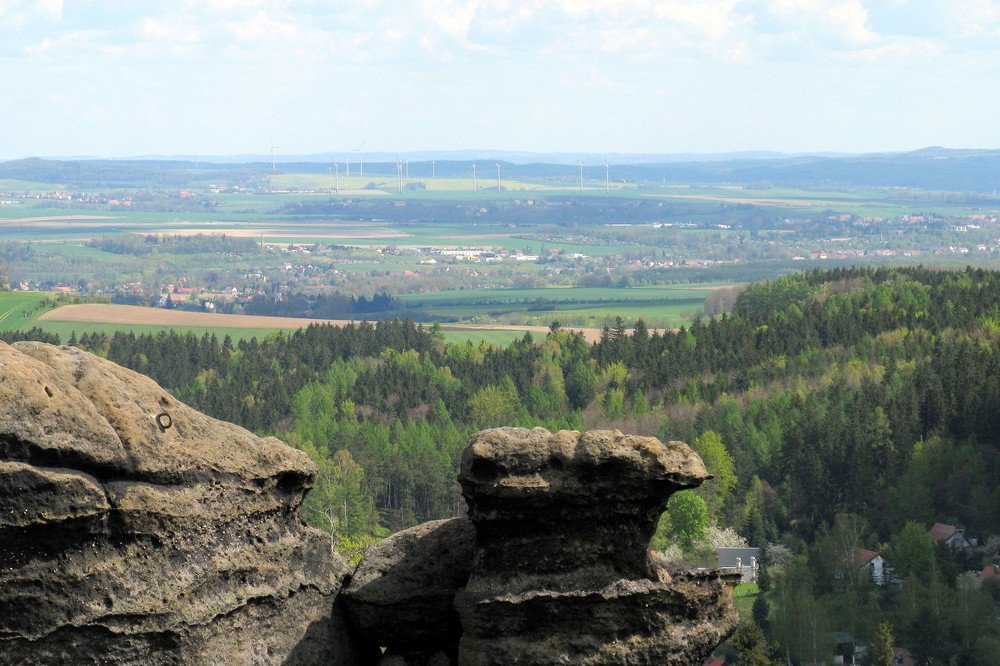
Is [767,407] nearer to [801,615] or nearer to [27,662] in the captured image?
[801,615]

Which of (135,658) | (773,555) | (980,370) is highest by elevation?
(135,658)

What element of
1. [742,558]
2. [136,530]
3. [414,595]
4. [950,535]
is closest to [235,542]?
[136,530]

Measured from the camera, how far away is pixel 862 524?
127 meters

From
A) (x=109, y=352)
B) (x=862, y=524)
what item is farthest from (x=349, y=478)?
(x=109, y=352)

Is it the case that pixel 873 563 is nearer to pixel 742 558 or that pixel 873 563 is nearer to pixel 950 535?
pixel 950 535

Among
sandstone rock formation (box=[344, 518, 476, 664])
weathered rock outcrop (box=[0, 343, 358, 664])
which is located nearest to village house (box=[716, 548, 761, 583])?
sandstone rock formation (box=[344, 518, 476, 664])

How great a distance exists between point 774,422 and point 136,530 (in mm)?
138112

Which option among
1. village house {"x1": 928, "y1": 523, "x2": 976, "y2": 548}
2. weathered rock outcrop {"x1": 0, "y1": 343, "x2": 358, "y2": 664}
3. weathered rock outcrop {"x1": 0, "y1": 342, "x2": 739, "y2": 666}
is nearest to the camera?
weathered rock outcrop {"x1": 0, "y1": 343, "x2": 358, "y2": 664}

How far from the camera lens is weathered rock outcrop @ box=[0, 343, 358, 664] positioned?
1856 centimetres

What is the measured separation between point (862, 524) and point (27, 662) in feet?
374

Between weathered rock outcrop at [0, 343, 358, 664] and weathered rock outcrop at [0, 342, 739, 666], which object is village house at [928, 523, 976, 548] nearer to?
weathered rock outcrop at [0, 342, 739, 666]

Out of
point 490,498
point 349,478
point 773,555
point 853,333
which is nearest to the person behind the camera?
point 490,498

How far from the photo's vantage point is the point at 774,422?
154 m

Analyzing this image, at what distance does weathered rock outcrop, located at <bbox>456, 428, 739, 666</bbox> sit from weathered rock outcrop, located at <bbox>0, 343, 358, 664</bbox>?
9.06 feet
